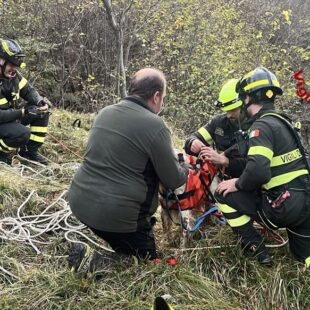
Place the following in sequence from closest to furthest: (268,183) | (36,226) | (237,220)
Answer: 1. (268,183)
2. (237,220)
3. (36,226)

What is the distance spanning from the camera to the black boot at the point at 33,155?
5.77m

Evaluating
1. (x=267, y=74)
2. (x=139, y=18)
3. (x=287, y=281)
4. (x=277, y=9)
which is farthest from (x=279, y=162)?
(x=277, y=9)

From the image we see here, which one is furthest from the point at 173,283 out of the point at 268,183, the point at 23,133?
the point at 23,133

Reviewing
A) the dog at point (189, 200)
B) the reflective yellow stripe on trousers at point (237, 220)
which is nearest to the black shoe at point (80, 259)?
the dog at point (189, 200)

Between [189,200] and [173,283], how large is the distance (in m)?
0.77

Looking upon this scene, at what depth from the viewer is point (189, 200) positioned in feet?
11.7

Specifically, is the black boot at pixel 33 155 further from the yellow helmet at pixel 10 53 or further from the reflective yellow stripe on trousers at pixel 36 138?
the yellow helmet at pixel 10 53

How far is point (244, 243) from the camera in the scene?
3.34 meters

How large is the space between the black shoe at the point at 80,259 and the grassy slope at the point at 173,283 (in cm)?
9

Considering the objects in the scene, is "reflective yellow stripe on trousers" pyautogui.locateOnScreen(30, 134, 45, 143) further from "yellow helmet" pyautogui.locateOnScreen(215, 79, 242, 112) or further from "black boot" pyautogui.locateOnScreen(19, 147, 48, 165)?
"yellow helmet" pyautogui.locateOnScreen(215, 79, 242, 112)

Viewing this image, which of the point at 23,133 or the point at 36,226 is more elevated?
the point at 23,133

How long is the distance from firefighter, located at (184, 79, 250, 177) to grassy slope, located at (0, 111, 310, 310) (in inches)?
23.1

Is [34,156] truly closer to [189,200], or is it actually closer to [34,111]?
[34,111]

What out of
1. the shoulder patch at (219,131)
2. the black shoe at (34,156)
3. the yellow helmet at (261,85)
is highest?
the yellow helmet at (261,85)
